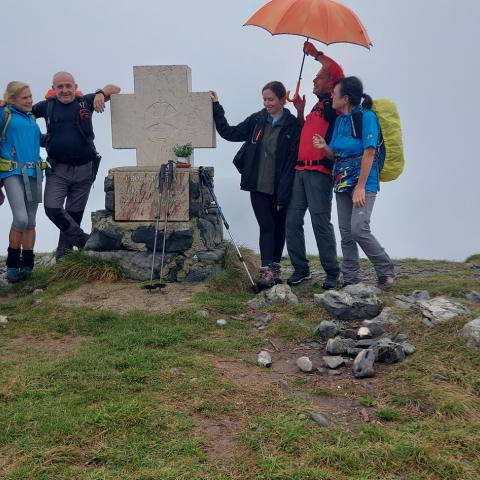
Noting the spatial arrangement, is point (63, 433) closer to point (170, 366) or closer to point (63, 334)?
point (170, 366)

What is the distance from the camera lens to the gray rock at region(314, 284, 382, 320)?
667cm

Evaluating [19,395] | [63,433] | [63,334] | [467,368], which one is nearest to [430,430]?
[467,368]

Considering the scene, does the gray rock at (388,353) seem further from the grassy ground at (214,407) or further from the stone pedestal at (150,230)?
the stone pedestal at (150,230)

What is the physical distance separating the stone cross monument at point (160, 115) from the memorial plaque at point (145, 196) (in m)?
0.45

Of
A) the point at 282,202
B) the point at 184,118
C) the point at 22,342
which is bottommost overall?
the point at 22,342

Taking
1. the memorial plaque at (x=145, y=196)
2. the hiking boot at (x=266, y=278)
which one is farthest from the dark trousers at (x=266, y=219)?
the memorial plaque at (x=145, y=196)

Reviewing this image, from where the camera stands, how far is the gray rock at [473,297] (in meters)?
7.63

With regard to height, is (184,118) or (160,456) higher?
(184,118)

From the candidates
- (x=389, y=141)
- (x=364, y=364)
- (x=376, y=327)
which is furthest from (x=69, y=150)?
(x=364, y=364)

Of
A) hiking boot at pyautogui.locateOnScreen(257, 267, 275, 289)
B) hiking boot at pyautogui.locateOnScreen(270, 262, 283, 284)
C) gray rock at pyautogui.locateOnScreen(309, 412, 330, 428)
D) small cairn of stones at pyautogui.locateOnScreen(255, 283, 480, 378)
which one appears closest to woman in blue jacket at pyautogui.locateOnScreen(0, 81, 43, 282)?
hiking boot at pyautogui.locateOnScreen(257, 267, 275, 289)

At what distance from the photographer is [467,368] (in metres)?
5.29

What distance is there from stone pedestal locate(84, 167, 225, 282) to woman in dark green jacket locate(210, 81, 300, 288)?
0.83m

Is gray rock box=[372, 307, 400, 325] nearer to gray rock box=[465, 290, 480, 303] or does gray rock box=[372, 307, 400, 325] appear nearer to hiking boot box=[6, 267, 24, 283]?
gray rock box=[465, 290, 480, 303]

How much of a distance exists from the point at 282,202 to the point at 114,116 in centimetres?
299
